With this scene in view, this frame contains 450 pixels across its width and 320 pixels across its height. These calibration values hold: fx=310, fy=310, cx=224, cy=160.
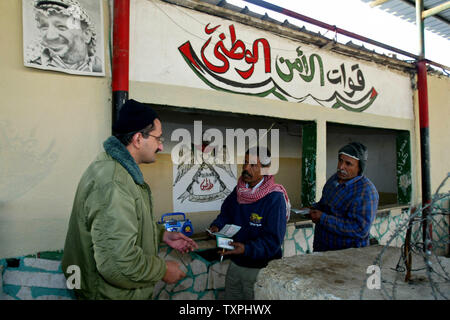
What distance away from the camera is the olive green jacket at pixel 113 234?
1.45 m

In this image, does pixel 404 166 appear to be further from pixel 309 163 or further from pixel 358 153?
pixel 358 153

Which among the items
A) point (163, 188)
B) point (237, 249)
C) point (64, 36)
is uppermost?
point (64, 36)

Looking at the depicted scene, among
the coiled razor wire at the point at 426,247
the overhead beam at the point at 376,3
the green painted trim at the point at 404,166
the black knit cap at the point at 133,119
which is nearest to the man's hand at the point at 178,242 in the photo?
the black knit cap at the point at 133,119

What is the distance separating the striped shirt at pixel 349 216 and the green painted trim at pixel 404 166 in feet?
13.5

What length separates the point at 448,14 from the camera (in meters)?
5.88

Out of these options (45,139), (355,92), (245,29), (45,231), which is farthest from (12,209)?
(355,92)

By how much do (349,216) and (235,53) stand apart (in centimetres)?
228

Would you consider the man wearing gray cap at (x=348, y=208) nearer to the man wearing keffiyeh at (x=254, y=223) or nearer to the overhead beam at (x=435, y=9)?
the man wearing keffiyeh at (x=254, y=223)

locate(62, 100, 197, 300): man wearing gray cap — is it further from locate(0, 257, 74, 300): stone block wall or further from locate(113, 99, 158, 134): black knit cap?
locate(0, 257, 74, 300): stone block wall

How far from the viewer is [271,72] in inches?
160

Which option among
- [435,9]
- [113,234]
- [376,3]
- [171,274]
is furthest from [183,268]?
[435,9]

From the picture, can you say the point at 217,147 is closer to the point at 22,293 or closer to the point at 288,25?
the point at 288,25

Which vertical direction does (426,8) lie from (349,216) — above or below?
above
